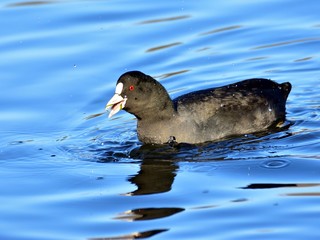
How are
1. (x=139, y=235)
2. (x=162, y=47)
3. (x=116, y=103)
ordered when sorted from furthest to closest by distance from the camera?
(x=162, y=47), (x=116, y=103), (x=139, y=235)

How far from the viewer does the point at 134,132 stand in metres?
11.1

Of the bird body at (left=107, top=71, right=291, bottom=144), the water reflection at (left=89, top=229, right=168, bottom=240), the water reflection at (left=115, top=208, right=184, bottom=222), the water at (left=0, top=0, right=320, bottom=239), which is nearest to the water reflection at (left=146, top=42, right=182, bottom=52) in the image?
the water at (left=0, top=0, right=320, bottom=239)

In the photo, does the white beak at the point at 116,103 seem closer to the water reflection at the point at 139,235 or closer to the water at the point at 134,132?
the water at the point at 134,132

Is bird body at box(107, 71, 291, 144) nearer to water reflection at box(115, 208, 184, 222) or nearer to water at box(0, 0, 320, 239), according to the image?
water at box(0, 0, 320, 239)

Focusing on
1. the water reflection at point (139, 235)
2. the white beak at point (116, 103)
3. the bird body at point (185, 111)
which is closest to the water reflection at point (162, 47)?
the bird body at point (185, 111)

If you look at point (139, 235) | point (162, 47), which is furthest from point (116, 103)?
point (162, 47)

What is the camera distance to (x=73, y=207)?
327 inches

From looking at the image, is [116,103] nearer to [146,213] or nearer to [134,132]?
[134,132]

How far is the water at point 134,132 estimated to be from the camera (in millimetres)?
7859

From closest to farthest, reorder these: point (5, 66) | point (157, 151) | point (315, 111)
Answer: point (157, 151) < point (315, 111) < point (5, 66)

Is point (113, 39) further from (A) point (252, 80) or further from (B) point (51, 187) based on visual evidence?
(B) point (51, 187)

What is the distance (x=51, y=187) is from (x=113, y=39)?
5427 mm

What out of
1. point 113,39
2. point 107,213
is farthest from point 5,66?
point 107,213

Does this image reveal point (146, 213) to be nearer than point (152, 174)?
Yes
